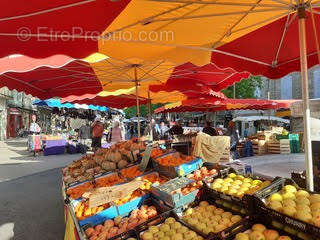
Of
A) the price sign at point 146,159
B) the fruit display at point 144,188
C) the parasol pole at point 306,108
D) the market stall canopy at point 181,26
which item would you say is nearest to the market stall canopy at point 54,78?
the market stall canopy at point 181,26

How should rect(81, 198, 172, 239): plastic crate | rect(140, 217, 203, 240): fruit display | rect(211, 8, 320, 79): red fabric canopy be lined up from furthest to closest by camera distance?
1. rect(211, 8, 320, 79): red fabric canopy
2. rect(81, 198, 172, 239): plastic crate
3. rect(140, 217, 203, 240): fruit display

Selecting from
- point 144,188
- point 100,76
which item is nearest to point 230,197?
point 144,188

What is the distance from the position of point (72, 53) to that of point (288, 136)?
10.6 m

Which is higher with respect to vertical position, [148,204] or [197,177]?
[197,177]

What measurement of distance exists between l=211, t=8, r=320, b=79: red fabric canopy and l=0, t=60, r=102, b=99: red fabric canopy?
261cm

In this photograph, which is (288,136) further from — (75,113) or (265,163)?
(75,113)

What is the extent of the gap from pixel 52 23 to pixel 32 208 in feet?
17.6

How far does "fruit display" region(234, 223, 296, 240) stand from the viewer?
7.21 ft

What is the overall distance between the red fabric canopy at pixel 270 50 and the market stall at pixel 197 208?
1807mm

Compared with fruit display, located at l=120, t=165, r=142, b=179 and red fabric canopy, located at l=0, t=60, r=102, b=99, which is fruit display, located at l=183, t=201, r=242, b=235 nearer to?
fruit display, located at l=120, t=165, r=142, b=179

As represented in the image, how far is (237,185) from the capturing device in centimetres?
299

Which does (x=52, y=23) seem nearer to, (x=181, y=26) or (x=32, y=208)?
(x=181, y=26)

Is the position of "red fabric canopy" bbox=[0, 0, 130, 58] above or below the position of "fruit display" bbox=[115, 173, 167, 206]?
above

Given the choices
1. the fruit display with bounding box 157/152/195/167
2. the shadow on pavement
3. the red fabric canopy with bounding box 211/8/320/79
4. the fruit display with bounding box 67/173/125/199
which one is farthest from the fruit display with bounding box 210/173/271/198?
the shadow on pavement
